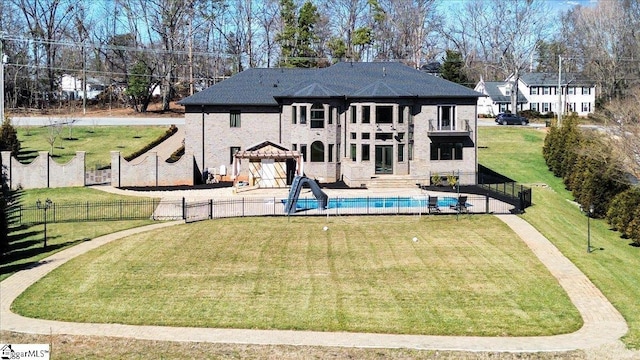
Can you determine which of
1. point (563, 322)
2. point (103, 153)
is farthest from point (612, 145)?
point (103, 153)

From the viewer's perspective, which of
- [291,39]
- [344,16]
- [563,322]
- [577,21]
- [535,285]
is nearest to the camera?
[563,322]

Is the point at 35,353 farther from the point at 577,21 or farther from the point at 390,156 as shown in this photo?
the point at 577,21

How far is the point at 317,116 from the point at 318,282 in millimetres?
24803

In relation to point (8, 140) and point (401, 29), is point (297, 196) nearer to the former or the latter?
point (8, 140)

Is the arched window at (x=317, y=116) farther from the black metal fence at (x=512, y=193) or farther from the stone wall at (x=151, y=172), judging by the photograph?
the black metal fence at (x=512, y=193)

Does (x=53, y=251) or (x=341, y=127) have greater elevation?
(x=341, y=127)

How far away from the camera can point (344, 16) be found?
99.1m

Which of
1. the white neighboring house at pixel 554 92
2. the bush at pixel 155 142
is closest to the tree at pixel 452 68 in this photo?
the white neighboring house at pixel 554 92

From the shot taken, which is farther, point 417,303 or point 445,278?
point 445,278

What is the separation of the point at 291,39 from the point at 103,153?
35.4m

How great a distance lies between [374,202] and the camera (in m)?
39.6

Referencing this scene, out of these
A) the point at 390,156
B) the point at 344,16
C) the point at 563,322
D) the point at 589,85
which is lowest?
the point at 563,322

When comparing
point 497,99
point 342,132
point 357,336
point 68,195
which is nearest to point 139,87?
point 342,132

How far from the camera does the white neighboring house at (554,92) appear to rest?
102062 mm
